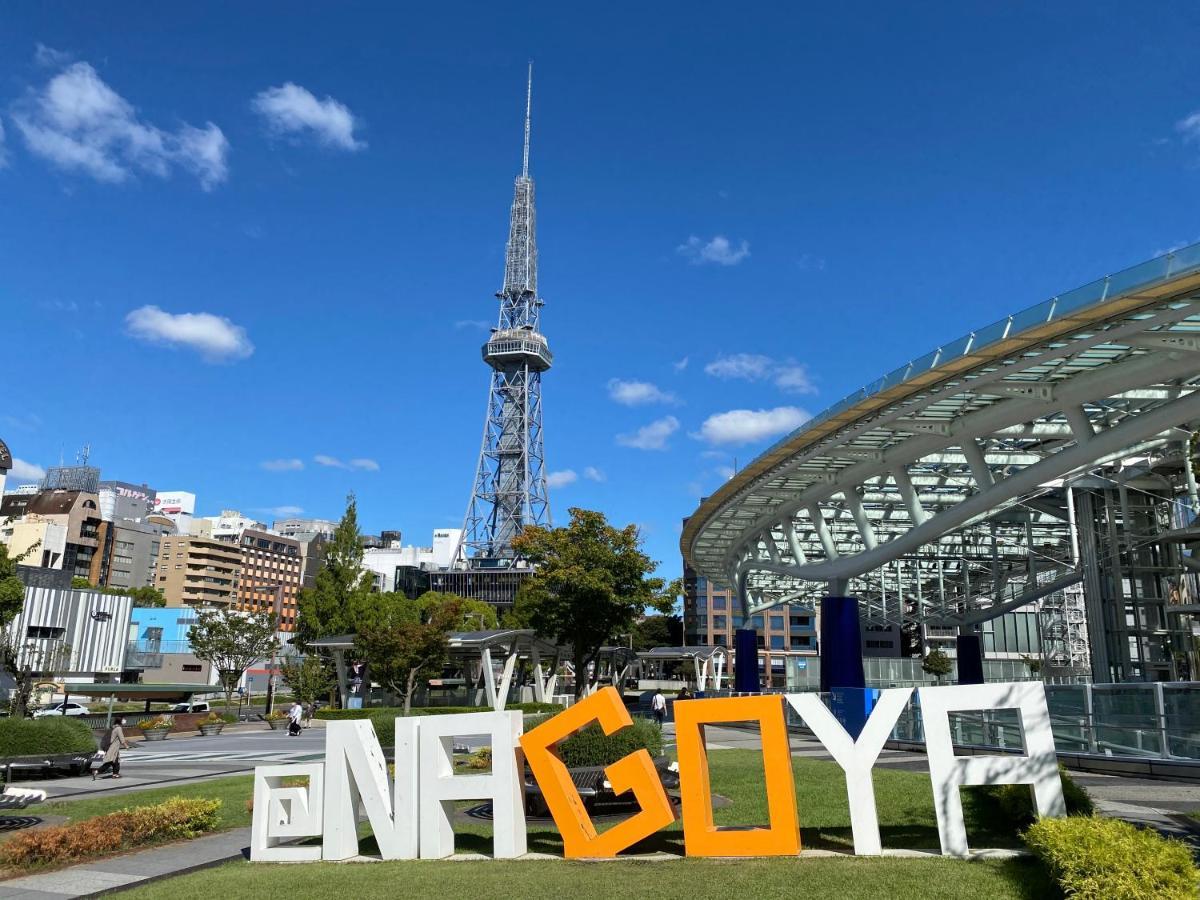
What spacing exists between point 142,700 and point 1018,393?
7095cm

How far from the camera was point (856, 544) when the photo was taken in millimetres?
51969

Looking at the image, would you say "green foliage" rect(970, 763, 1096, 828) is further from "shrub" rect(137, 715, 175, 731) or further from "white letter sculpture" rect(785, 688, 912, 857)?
"shrub" rect(137, 715, 175, 731)

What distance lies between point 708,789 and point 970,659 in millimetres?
46930

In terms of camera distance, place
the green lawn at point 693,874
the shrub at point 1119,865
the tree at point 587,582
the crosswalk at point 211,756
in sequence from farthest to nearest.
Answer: the tree at point 587,582, the crosswalk at point 211,756, the green lawn at point 693,874, the shrub at point 1119,865

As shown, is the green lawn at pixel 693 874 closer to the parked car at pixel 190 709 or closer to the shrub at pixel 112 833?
the shrub at pixel 112 833

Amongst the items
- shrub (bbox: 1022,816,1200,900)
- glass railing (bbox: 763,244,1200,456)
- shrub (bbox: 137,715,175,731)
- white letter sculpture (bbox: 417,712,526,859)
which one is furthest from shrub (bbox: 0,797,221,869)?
shrub (bbox: 137,715,175,731)

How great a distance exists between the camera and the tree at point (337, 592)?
2222 inches

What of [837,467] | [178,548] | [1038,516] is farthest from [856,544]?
[178,548]

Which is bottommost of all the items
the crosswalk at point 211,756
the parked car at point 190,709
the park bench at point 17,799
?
the crosswalk at point 211,756

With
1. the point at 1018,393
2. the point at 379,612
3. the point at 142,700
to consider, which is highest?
the point at 1018,393

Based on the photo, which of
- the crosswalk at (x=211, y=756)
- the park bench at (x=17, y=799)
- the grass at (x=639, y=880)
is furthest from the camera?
the crosswalk at (x=211, y=756)

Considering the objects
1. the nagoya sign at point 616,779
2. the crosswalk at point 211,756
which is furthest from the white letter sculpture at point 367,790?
the crosswalk at point 211,756

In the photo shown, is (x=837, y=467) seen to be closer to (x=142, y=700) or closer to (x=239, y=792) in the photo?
(x=239, y=792)

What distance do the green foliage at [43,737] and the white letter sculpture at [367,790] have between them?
490 inches
